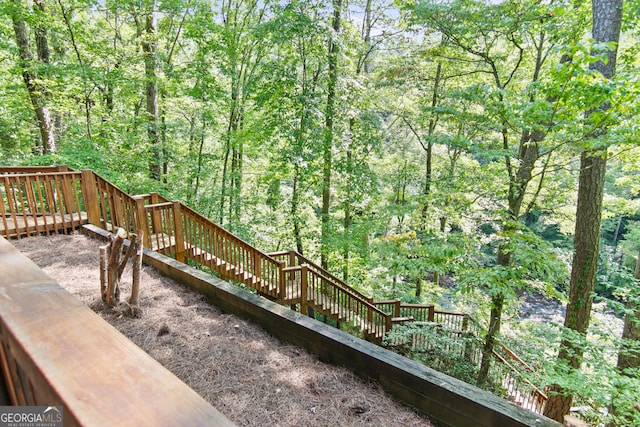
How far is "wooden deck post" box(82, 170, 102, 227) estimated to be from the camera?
5.43 m

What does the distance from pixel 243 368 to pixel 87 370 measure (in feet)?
6.46

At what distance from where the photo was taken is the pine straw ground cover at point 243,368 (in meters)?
2.03

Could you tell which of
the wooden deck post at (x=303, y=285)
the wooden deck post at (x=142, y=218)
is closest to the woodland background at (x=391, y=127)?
the wooden deck post at (x=303, y=285)

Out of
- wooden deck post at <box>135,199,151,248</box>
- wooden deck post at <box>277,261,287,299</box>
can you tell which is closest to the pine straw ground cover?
wooden deck post at <box>135,199,151,248</box>

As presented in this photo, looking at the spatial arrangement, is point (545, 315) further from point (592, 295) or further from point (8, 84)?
point (8, 84)

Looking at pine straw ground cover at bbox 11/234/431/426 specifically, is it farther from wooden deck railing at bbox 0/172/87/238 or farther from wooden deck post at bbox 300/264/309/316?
wooden deck post at bbox 300/264/309/316

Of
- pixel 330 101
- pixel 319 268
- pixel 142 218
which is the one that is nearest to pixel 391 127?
pixel 330 101

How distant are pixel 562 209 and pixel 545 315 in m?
12.4

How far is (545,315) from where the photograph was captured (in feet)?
60.1


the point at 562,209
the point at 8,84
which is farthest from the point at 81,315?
the point at 8,84

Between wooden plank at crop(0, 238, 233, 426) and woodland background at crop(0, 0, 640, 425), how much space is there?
160 inches

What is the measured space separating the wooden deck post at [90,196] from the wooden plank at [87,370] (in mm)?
5507

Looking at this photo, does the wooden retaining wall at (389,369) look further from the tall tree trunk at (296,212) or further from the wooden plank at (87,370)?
the tall tree trunk at (296,212)

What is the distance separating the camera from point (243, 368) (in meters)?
2.41
